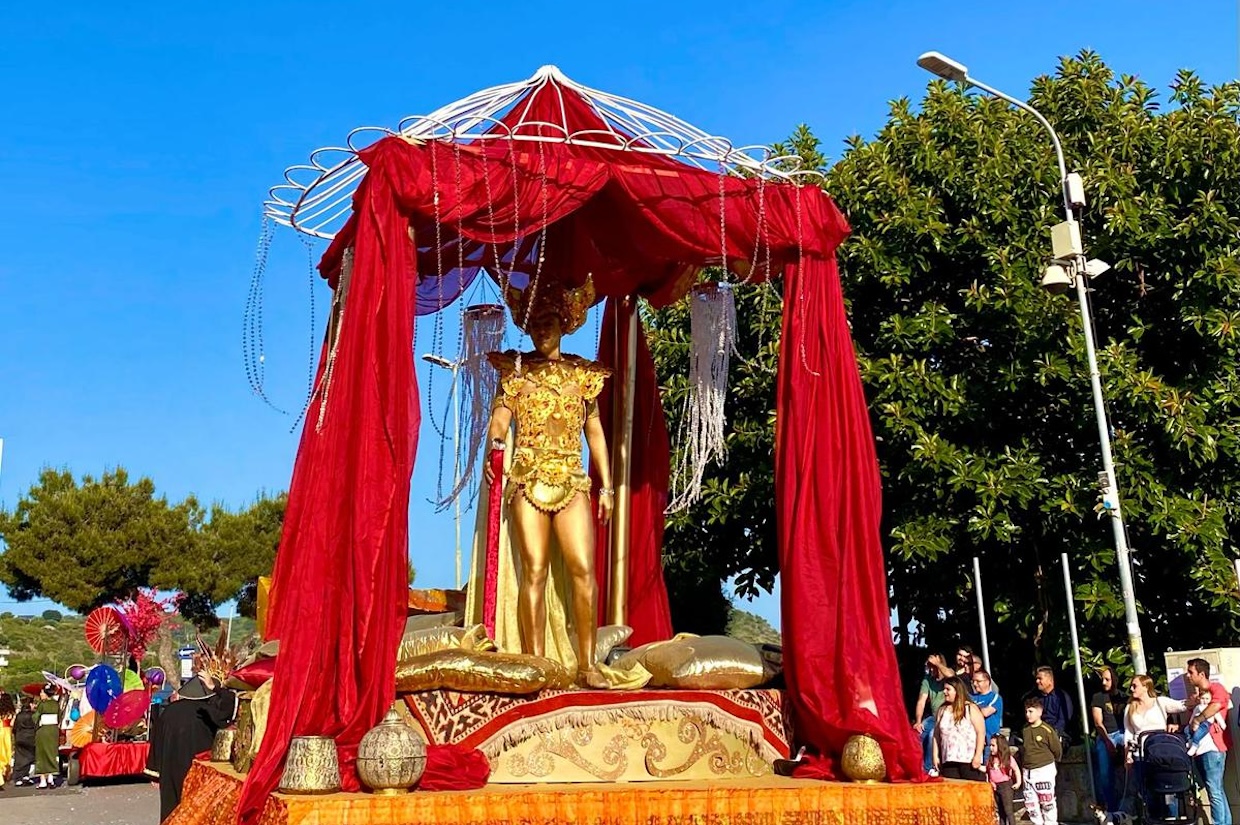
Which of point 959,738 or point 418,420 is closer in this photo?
point 418,420

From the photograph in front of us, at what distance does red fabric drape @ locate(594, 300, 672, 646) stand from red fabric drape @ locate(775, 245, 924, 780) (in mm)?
1485

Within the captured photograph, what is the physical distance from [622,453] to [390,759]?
3.02 metres

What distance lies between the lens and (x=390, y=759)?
17.4 feet

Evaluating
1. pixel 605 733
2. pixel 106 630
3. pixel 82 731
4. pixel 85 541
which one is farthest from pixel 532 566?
pixel 85 541

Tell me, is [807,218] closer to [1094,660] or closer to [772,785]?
[772,785]

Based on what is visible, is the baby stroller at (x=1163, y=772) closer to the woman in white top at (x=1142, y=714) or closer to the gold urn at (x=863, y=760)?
the woman in white top at (x=1142, y=714)

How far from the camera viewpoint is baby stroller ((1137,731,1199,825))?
7.63 meters

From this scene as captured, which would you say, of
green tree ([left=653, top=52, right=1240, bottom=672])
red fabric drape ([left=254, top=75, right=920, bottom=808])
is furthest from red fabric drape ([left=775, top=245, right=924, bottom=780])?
green tree ([left=653, top=52, right=1240, bottom=672])

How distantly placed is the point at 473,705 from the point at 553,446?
1.67 metres

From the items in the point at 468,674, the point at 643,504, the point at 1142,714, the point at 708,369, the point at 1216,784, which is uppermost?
the point at 708,369

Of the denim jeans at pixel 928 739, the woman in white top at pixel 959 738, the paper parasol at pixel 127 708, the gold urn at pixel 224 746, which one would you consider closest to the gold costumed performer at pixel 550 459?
the gold urn at pixel 224 746

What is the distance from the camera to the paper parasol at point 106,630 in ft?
65.2

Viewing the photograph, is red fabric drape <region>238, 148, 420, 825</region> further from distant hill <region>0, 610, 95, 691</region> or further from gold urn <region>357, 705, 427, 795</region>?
distant hill <region>0, 610, 95, 691</region>

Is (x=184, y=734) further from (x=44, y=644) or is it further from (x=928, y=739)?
(x=44, y=644)
